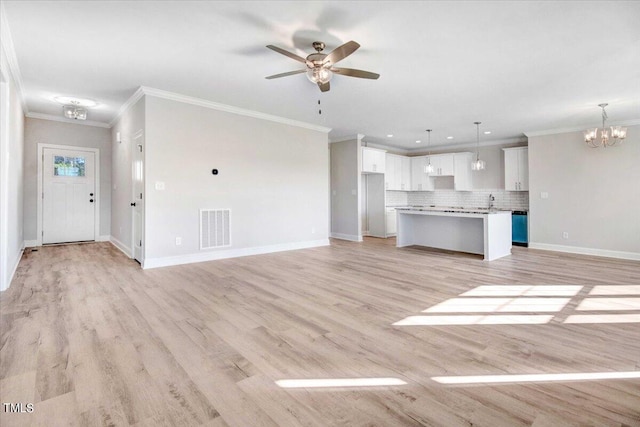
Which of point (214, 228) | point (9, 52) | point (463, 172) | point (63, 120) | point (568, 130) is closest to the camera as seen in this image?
point (9, 52)

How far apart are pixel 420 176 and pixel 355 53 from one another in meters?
6.63

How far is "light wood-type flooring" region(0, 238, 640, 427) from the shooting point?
5.12 ft

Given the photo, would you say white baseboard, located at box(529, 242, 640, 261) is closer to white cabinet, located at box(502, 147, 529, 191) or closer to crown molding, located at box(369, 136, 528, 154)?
white cabinet, located at box(502, 147, 529, 191)

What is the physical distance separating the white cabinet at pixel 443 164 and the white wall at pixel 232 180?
369 cm

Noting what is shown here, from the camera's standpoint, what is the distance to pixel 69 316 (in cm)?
280

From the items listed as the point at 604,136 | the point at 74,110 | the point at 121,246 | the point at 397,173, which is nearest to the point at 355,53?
the point at 74,110

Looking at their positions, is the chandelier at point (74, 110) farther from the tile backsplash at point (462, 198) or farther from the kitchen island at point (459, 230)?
the tile backsplash at point (462, 198)

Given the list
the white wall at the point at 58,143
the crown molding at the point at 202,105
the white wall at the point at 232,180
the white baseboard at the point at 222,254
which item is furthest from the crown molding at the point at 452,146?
the white wall at the point at 58,143

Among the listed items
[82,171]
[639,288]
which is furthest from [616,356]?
[82,171]

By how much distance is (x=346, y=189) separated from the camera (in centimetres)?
804

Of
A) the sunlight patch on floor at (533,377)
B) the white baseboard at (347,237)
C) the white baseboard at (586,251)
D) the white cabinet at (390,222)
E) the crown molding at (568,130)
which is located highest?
the crown molding at (568,130)

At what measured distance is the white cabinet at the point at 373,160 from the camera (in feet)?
26.4

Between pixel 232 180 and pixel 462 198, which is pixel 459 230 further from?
pixel 232 180

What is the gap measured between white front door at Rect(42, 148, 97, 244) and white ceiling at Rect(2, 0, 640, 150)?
1391 mm
